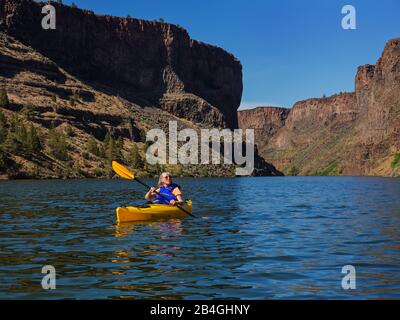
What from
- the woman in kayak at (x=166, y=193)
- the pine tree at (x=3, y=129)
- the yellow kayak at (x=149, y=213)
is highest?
the pine tree at (x=3, y=129)

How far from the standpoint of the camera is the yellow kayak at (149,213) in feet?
80.9

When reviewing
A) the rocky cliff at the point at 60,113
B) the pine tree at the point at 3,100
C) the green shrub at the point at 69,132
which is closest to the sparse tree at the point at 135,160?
the rocky cliff at the point at 60,113

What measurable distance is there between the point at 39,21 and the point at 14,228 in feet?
575

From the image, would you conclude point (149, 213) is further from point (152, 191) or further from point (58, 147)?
point (58, 147)

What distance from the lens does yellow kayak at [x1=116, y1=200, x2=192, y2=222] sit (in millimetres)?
24672

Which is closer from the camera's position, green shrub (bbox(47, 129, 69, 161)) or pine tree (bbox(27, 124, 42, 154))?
pine tree (bbox(27, 124, 42, 154))

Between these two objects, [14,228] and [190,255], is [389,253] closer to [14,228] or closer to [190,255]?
[190,255]

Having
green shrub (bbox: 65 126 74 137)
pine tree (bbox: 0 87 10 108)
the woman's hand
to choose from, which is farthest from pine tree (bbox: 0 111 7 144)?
the woman's hand

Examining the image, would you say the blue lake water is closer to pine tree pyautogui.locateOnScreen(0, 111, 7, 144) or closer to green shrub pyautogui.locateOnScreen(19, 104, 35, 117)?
pine tree pyautogui.locateOnScreen(0, 111, 7, 144)

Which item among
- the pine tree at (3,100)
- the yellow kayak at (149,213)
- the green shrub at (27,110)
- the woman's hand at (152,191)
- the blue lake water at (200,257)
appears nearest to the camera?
the blue lake water at (200,257)

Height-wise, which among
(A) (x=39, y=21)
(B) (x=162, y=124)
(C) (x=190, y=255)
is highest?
(A) (x=39, y=21)

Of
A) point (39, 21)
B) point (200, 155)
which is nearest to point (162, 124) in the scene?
point (200, 155)

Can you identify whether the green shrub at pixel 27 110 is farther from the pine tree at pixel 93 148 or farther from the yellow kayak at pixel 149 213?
the yellow kayak at pixel 149 213
